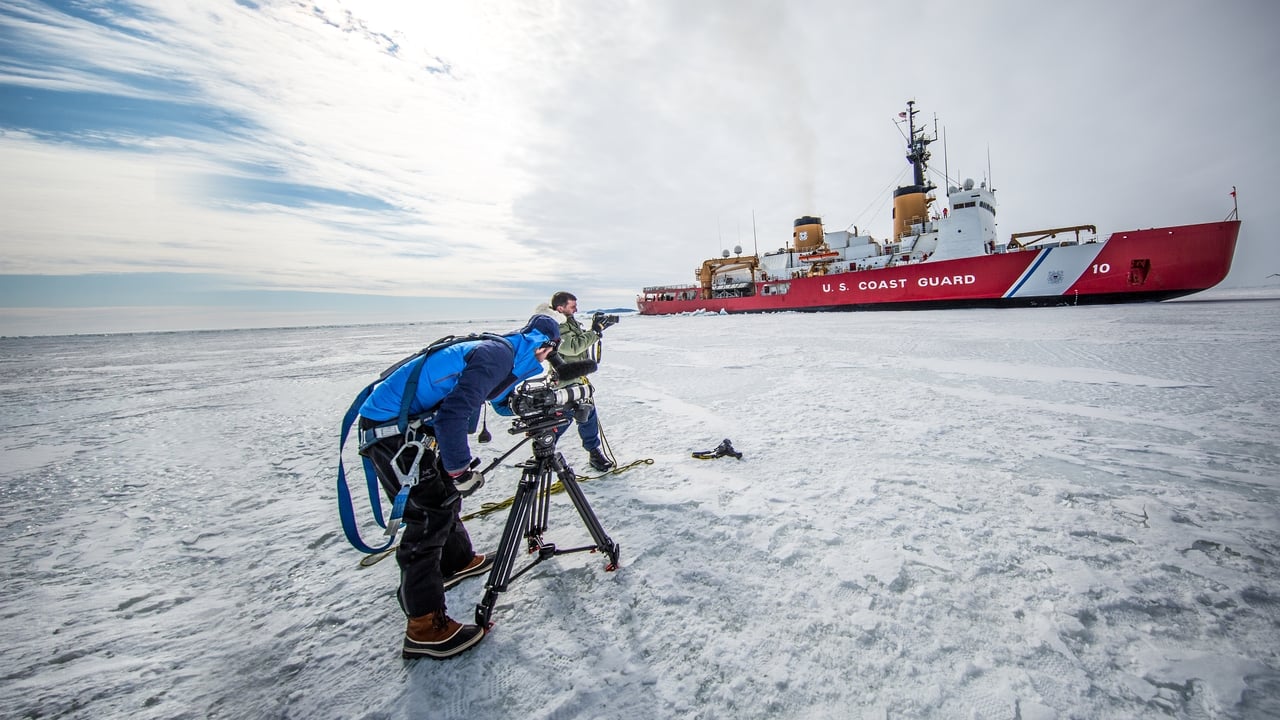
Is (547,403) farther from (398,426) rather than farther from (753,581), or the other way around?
(753,581)

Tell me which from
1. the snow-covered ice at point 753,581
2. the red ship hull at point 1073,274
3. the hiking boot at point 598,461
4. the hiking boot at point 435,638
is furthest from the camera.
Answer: the red ship hull at point 1073,274

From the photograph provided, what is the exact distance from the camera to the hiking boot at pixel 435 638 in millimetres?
1827

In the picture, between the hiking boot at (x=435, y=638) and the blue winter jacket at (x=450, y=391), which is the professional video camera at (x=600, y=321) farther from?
the hiking boot at (x=435, y=638)

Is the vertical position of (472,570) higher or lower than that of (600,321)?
lower

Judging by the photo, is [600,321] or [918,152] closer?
[600,321]

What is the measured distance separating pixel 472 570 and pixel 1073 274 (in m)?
26.9

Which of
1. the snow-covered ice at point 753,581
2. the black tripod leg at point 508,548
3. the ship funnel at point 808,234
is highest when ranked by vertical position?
the ship funnel at point 808,234

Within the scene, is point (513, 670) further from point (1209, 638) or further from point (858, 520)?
point (1209, 638)

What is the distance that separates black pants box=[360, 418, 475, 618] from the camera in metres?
1.85

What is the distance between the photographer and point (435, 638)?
184cm

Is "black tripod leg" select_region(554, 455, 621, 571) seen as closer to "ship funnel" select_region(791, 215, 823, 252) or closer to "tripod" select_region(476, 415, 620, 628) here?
"tripod" select_region(476, 415, 620, 628)

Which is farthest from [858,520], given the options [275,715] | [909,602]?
[275,715]

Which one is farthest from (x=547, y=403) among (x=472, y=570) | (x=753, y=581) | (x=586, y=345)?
(x=586, y=345)

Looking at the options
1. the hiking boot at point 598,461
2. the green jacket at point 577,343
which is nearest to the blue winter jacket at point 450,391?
the green jacket at point 577,343
